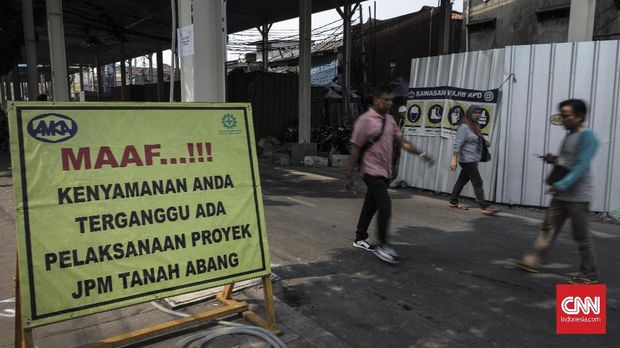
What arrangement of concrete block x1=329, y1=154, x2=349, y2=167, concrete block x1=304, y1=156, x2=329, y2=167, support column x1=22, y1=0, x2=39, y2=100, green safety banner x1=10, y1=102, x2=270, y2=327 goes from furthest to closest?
1. support column x1=22, y1=0, x2=39, y2=100
2. concrete block x1=304, y1=156, x2=329, y2=167
3. concrete block x1=329, y1=154, x2=349, y2=167
4. green safety banner x1=10, y1=102, x2=270, y2=327

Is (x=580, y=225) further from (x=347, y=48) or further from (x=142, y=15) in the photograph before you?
(x=142, y=15)

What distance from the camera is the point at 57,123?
2812 millimetres

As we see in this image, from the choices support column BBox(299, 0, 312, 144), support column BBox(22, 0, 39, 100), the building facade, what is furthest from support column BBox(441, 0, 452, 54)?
support column BBox(22, 0, 39, 100)

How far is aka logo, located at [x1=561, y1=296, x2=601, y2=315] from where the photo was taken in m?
3.76

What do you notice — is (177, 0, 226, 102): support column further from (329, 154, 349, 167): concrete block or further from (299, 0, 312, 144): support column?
(299, 0, 312, 144): support column

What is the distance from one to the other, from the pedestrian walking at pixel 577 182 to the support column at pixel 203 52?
311 cm

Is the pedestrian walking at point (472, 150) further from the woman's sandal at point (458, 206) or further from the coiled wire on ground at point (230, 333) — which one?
the coiled wire on ground at point (230, 333)

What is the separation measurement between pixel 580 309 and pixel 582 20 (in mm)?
5481

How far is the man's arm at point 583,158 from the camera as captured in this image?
4.07 metres

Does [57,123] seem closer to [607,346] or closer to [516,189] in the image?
[607,346]

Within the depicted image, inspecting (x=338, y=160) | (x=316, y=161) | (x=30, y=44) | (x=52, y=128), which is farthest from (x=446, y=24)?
(x=30, y=44)

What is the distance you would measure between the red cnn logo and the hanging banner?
419 cm

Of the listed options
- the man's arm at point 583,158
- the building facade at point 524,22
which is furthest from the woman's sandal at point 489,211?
the building facade at point 524,22

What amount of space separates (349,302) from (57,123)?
261 centimetres
